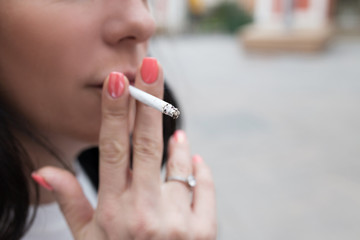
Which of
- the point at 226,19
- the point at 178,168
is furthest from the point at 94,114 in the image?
the point at 226,19

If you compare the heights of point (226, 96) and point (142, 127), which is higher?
point (226, 96)

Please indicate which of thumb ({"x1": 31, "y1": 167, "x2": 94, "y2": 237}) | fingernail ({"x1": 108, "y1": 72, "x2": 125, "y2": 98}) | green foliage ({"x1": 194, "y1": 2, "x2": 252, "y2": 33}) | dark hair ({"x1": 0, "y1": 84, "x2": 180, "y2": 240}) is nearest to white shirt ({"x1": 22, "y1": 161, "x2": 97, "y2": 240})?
dark hair ({"x1": 0, "y1": 84, "x2": 180, "y2": 240})

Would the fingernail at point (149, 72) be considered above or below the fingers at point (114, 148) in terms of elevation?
above

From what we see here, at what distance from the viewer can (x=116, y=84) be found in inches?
24.0

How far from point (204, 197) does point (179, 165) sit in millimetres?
88

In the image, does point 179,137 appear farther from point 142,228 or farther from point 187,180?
point 142,228

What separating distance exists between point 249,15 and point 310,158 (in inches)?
445

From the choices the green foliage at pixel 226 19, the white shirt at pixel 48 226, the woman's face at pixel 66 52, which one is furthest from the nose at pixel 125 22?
the green foliage at pixel 226 19

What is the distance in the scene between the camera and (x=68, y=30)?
639 millimetres

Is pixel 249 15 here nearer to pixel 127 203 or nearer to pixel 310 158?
pixel 310 158

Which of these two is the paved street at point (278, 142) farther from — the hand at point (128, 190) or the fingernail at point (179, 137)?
the hand at point (128, 190)

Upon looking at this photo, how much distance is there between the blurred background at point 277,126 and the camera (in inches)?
75.2

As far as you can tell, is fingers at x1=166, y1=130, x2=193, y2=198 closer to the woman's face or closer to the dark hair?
the dark hair

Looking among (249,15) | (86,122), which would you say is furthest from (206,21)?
(86,122)
